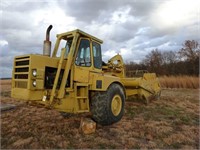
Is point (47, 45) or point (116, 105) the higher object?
point (47, 45)

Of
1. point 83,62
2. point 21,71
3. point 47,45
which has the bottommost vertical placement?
point 21,71

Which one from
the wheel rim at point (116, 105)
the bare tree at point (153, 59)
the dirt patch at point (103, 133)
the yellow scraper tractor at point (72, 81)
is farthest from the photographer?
the bare tree at point (153, 59)

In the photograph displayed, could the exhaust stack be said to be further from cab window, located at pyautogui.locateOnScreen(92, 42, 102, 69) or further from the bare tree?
the bare tree

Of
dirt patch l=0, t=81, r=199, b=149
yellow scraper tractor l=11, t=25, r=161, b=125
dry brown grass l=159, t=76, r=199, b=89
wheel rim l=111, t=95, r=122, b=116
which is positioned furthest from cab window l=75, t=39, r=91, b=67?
dry brown grass l=159, t=76, r=199, b=89

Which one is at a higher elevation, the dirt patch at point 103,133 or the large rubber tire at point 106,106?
the large rubber tire at point 106,106

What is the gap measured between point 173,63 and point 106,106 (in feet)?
93.9

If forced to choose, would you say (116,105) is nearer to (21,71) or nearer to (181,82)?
(21,71)

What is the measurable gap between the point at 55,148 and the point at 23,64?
201cm

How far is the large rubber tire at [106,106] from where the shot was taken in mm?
4672

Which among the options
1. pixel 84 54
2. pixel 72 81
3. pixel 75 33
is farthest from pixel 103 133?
pixel 75 33

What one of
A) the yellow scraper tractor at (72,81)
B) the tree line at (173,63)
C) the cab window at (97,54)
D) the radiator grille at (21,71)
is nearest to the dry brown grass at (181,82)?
the tree line at (173,63)

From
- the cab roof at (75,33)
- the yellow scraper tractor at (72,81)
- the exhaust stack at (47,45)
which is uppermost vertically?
the cab roof at (75,33)

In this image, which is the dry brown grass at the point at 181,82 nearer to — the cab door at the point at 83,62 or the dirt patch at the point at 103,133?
the dirt patch at the point at 103,133

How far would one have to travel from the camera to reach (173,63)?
100 ft
